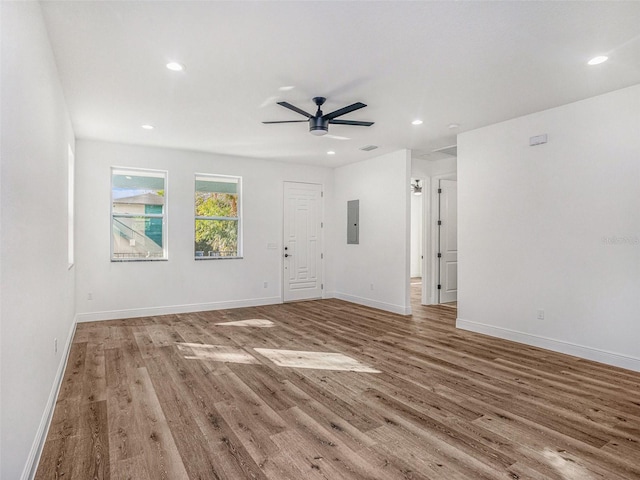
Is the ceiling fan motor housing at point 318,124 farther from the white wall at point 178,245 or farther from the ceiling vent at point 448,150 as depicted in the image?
the white wall at point 178,245

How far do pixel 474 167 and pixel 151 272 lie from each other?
17.3 feet

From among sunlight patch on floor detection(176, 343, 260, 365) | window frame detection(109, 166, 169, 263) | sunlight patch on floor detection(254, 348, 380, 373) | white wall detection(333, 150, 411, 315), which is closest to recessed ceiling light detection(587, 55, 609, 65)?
white wall detection(333, 150, 411, 315)

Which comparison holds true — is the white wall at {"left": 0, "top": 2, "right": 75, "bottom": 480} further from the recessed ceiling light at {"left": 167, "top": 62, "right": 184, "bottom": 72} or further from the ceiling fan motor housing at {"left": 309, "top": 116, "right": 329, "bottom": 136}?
the ceiling fan motor housing at {"left": 309, "top": 116, "right": 329, "bottom": 136}

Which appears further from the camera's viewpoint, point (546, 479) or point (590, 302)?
point (590, 302)

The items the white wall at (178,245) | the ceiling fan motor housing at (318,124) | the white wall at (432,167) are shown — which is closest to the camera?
the ceiling fan motor housing at (318,124)

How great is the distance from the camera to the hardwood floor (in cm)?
207

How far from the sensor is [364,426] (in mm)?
2502

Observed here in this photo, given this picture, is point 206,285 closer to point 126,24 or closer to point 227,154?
point 227,154

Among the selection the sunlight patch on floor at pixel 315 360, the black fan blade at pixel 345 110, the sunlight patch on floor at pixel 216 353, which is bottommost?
the sunlight patch on floor at pixel 315 360

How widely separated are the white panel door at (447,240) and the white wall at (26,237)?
6.32 metres

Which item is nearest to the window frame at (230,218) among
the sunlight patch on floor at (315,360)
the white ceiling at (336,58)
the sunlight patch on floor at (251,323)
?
the sunlight patch on floor at (251,323)

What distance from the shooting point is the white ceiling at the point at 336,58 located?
2.42 m

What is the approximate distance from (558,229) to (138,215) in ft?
19.7

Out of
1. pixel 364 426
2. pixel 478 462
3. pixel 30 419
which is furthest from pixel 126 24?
pixel 478 462
